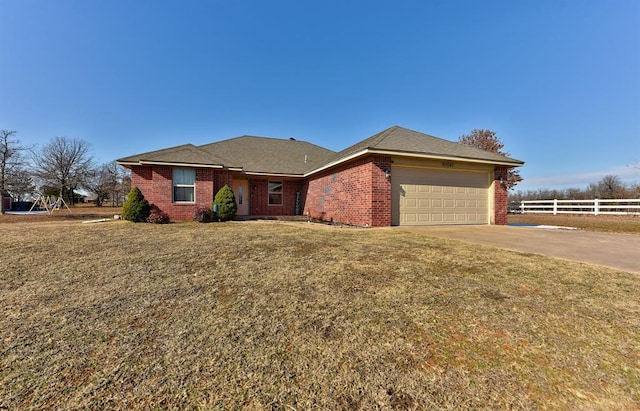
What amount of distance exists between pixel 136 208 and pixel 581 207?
27454 millimetres

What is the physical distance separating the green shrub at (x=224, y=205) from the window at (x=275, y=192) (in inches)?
158

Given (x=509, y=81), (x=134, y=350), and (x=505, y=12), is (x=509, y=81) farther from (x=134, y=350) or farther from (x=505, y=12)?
(x=134, y=350)

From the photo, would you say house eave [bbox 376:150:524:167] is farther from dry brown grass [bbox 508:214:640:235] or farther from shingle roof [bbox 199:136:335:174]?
shingle roof [bbox 199:136:335:174]

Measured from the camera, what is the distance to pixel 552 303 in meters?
2.80

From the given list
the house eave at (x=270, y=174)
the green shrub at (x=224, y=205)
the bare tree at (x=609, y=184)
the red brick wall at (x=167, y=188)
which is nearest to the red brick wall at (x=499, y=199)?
the house eave at (x=270, y=174)

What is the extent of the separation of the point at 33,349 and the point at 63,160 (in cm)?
4419

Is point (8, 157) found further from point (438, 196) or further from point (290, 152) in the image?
point (438, 196)

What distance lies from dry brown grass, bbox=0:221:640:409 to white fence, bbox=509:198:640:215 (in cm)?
1960

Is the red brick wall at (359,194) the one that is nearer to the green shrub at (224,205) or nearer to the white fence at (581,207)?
the green shrub at (224,205)

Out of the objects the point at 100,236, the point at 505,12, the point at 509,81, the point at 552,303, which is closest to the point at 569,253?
the point at 552,303

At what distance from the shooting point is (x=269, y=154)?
17266 mm

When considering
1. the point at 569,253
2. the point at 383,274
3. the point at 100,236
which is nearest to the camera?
the point at 383,274

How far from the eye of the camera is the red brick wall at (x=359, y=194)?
9.27 metres

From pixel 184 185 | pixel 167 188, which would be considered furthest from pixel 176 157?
pixel 167 188
